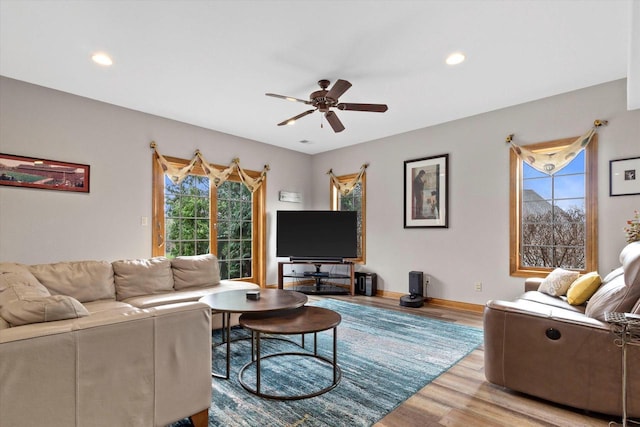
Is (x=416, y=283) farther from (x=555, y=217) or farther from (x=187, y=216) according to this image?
(x=187, y=216)

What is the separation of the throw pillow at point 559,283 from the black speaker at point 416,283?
173 centimetres

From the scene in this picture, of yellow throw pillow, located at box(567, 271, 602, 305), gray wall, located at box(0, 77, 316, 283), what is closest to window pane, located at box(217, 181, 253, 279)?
gray wall, located at box(0, 77, 316, 283)

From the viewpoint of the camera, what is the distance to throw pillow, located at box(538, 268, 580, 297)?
127 inches

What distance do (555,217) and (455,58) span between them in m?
2.39

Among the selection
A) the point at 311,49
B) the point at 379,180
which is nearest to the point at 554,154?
the point at 379,180

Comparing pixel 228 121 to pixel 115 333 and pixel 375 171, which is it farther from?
pixel 115 333

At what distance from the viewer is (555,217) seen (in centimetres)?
403

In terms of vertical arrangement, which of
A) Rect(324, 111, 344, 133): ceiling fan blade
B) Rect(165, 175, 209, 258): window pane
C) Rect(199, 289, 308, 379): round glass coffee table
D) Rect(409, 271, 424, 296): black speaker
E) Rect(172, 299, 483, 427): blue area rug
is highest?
Rect(324, 111, 344, 133): ceiling fan blade

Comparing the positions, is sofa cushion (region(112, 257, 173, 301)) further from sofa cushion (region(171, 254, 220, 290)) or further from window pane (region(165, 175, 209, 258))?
window pane (region(165, 175, 209, 258))

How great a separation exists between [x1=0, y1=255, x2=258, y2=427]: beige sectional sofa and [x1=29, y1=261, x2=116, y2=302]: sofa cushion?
1.32m

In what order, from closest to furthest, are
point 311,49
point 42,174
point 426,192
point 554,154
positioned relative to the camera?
point 311,49 < point 42,174 < point 554,154 < point 426,192

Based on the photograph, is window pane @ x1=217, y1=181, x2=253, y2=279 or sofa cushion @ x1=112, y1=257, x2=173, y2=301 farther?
window pane @ x1=217, y1=181, x2=253, y2=279

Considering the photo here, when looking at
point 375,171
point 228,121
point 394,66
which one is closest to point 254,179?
point 228,121

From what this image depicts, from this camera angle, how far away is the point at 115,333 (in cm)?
153
